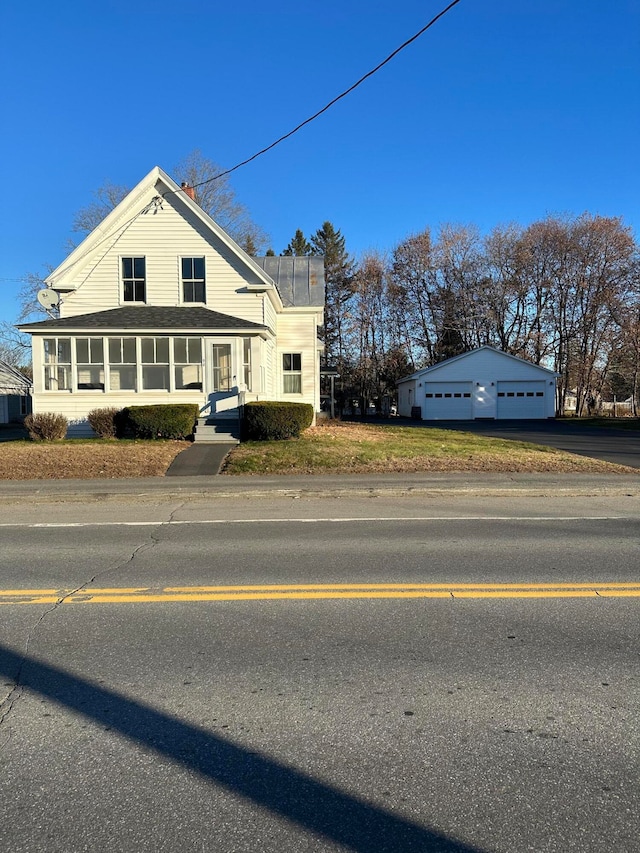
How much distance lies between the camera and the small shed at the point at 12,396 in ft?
128

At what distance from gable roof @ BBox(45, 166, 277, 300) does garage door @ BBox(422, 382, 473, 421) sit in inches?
810

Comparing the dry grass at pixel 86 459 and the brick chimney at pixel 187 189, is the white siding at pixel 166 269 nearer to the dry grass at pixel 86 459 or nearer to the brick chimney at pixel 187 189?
the brick chimney at pixel 187 189

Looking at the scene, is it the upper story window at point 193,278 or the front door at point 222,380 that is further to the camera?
the upper story window at point 193,278

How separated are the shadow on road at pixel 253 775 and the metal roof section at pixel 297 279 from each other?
24.2m

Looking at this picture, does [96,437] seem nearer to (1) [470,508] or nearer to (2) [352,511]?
(2) [352,511]

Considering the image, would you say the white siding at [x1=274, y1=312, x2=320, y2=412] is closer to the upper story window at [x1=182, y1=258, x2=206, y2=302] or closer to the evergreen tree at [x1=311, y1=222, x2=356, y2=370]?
the upper story window at [x1=182, y1=258, x2=206, y2=302]

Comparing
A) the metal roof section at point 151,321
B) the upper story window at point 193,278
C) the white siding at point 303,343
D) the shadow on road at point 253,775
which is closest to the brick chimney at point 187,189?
the upper story window at point 193,278

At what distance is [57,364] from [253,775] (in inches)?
823

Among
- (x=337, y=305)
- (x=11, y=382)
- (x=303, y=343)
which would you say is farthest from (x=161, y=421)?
(x=337, y=305)

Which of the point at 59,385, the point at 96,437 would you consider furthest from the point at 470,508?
the point at 59,385

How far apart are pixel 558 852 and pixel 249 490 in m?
10.2

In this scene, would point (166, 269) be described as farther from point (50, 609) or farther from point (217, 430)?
point (50, 609)

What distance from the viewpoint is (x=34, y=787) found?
9.19 feet

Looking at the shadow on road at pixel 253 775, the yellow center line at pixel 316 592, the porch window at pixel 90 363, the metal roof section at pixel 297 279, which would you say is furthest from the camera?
the metal roof section at pixel 297 279
